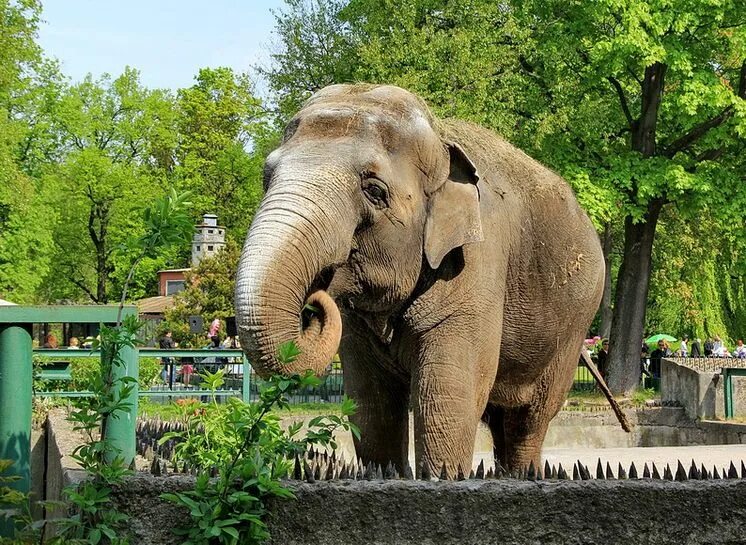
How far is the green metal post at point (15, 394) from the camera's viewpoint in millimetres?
4965

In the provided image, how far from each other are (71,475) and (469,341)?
7.96ft

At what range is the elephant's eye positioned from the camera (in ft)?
18.3

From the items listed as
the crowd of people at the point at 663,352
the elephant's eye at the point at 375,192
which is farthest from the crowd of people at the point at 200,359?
the crowd of people at the point at 663,352

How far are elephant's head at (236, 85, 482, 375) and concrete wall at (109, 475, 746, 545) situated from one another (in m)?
0.77

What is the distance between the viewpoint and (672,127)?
3105 cm

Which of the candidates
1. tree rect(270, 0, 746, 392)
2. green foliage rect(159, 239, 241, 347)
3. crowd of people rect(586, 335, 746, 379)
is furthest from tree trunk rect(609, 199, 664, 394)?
green foliage rect(159, 239, 241, 347)

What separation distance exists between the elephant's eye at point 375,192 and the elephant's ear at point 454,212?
36cm

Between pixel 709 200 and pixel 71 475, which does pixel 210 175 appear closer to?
pixel 709 200

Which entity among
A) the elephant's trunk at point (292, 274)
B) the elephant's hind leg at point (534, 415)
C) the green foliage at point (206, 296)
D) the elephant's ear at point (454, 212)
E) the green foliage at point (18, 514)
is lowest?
the green foliage at point (18, 514)

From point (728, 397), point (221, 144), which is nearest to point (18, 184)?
point (221, 144)

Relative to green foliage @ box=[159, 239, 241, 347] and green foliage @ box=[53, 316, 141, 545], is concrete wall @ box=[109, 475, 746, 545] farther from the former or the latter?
green foliage @ box=[159, 239, 241, 347]

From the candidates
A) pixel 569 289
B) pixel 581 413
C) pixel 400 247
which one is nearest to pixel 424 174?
pixel 400 247

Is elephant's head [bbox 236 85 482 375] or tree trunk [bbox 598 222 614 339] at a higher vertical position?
tree trunk [bbox 598 222 614 339]

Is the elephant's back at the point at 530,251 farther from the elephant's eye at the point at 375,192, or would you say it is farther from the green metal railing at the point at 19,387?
the green metal railing at the point at 19,387
